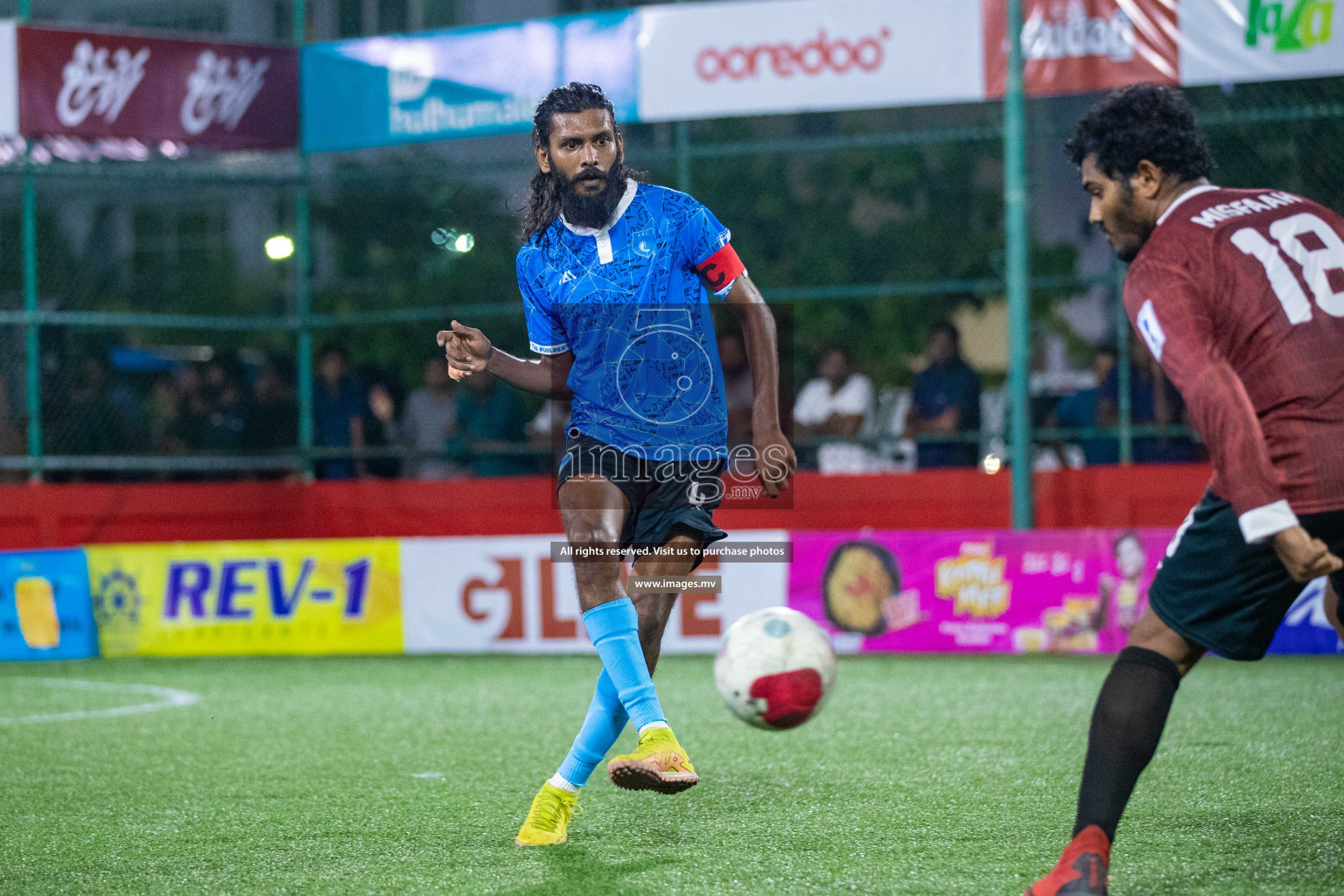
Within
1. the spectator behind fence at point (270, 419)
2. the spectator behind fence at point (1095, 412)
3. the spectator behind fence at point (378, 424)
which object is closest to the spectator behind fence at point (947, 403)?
the spectator behind fence at point (1095, 412)

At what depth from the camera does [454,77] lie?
1250 centimetres

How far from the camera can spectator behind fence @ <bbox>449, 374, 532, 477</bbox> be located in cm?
1205

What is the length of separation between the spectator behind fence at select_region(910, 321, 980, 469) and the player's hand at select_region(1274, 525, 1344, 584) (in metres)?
8.05

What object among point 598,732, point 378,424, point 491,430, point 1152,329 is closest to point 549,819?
point 598,732

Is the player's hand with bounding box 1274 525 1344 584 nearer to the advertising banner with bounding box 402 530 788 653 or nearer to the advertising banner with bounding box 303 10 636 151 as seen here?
the advertising banner with bounding box 402 530 788 653

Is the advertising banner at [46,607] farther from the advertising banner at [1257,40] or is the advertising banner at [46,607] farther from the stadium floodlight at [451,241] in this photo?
the advertising banner at [1257,40]

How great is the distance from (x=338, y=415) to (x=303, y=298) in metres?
1.13

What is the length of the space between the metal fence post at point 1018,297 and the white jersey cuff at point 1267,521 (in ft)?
24.2

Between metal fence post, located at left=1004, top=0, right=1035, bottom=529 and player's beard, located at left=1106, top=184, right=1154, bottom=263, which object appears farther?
metal fence post, located at left=1004, top=0, right=1035, bottom=529

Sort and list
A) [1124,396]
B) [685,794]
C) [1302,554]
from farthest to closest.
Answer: [1124,396]
[685,794]
[1302,554]

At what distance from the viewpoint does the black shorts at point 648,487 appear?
4590 millimetres

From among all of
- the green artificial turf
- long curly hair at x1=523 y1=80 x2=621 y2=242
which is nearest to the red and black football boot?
the green artificial turf

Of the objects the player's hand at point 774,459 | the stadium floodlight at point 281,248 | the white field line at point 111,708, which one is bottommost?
the white field line at point 111,708

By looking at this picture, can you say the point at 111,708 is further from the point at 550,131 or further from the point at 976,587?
the point at 976,587
